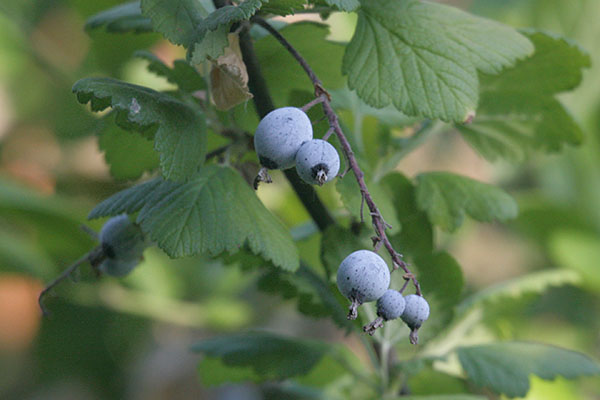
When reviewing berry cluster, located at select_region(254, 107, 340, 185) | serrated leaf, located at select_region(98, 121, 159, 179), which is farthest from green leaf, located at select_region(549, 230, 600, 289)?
berry cluster, located at select_region(254, 107, 340, 185)

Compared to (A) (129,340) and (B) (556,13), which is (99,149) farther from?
(B) (556,13)

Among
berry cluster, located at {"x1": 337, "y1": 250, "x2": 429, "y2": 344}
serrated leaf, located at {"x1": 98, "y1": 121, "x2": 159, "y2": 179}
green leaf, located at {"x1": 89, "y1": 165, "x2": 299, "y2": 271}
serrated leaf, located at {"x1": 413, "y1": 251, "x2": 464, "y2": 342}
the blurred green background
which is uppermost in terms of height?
berry cluster, located at {"x1": 337, "y1": 250, "x2": 429, "y2": 344}

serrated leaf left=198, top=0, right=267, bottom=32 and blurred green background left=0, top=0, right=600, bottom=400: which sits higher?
serrated leaf left=198, top=0, right=267, bottom=32

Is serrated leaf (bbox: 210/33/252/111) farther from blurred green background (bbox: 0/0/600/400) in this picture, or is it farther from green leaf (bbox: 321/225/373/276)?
blurred green background (bbox: 0/0/600/400)

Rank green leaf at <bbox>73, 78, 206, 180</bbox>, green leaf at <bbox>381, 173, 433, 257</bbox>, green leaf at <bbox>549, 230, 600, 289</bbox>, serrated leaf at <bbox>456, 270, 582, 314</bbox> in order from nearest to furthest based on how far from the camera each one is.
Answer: green leaf at <bbox>73, 78, 206, 180</bbox>, green leaf at <bbox>381, 173, 433, 257</bbox>, serrated leaf at <bbox>456, 270, 582, 314</bbox>, green leaf at <bbox>549, 230, 600, 289</bbox>

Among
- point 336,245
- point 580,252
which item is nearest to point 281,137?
point 336,245

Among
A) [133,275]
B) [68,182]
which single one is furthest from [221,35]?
[68,182]

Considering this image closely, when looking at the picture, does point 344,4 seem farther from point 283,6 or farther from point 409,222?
point 409,222
